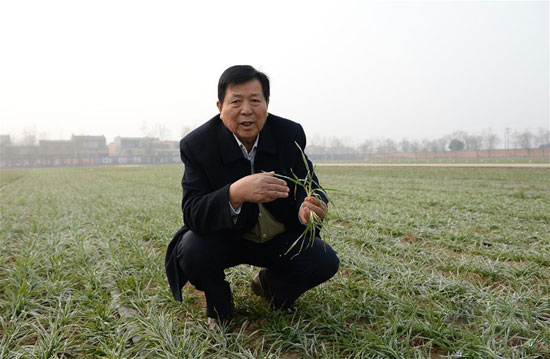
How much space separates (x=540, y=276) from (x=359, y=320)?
1844 mm

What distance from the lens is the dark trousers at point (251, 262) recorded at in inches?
83.3

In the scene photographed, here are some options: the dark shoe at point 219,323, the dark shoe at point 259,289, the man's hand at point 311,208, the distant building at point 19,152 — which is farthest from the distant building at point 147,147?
the man's hand at point 311,208

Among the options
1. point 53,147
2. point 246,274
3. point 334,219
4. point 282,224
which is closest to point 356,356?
point 282,224

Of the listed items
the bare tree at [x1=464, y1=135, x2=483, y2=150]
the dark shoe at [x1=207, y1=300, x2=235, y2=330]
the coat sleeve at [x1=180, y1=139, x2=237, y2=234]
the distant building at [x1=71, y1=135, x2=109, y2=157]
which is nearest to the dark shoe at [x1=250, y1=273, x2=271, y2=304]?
the dark shoe at [x1=207, y1=300, x2=235, y2=330]

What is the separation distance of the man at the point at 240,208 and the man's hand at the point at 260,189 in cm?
2

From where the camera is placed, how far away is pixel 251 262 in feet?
7.79

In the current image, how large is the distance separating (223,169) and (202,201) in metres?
0.27

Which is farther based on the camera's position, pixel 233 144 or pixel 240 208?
pixel 233 144

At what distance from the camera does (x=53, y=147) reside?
89938 millimetres

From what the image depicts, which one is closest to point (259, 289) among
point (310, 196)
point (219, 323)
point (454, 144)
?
point (219, 323)

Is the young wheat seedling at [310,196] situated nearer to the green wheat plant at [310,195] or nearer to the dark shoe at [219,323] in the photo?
the green wheat plant at [310,195]

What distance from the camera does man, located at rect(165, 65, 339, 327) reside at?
204 centimetres

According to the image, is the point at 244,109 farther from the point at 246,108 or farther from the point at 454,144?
the point at 454,144

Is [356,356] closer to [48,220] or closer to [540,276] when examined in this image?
[540,276]
